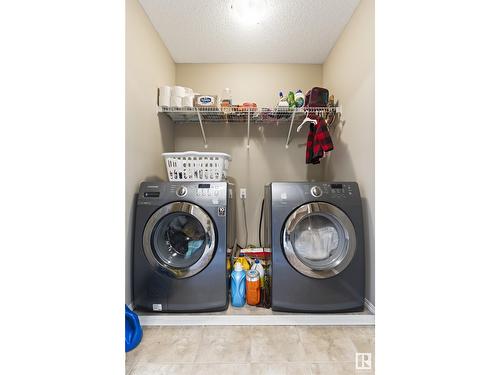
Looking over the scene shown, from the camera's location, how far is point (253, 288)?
5.61 feet

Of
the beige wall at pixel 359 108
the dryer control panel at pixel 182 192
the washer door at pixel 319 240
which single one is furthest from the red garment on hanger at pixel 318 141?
the dryer control panel at pixel 182 192

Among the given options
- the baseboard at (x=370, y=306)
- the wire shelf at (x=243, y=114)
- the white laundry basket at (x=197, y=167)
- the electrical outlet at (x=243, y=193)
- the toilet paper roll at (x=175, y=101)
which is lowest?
the baseboard at (x=370, y=306)

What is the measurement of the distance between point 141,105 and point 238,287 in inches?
56.5

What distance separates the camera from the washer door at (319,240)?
5.32 ft

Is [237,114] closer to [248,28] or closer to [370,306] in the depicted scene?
[248,28]

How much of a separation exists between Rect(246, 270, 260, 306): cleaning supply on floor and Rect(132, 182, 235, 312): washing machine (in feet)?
0.53

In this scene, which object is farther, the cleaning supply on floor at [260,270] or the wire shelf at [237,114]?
the wire shelf at [237,114]

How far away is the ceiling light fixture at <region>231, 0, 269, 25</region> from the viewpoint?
1.85 metres

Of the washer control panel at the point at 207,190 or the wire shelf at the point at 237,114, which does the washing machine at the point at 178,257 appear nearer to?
the washer control panel at the point at 207,190

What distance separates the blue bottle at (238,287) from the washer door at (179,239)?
228 mm
